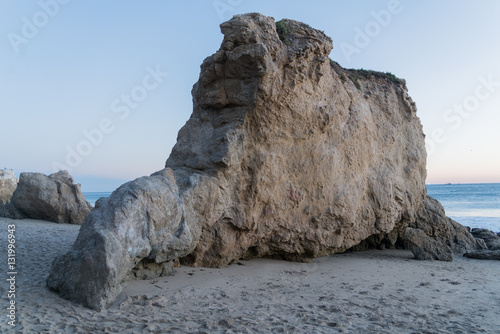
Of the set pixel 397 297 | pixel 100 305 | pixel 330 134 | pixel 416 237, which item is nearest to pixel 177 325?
pixel 100 305

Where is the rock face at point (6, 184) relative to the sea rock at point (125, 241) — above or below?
above

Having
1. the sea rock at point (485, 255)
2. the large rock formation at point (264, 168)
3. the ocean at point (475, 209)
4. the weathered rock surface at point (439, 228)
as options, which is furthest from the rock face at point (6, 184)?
the ocean at point (475, 209)

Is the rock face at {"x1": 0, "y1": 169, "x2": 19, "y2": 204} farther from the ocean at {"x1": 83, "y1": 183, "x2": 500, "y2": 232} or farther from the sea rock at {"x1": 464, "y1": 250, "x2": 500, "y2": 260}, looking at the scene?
the ocean at {"x1": 83, "y1": 183, "x2": 500, "y2": 232}

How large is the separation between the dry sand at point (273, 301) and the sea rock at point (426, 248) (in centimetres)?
145

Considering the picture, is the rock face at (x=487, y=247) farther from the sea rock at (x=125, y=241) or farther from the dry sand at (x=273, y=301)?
the sea rock at (x=125, y=241)

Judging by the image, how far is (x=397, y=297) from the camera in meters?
6.51

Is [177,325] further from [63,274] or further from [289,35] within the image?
[289,35]

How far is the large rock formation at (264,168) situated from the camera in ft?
22.8

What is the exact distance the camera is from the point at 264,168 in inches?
330

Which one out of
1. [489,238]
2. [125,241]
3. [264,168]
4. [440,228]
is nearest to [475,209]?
[489,238]

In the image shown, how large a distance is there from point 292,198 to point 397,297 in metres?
3.10

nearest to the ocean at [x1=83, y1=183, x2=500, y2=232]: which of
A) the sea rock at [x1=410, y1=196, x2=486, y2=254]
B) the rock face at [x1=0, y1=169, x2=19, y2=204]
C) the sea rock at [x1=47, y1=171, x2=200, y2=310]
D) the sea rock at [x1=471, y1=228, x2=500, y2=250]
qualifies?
the sea rock at [x1=471, y1=228, x2=500, y2=250]

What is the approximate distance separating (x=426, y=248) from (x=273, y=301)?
655cm

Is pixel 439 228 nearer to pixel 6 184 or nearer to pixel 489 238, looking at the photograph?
pixel 489 238
